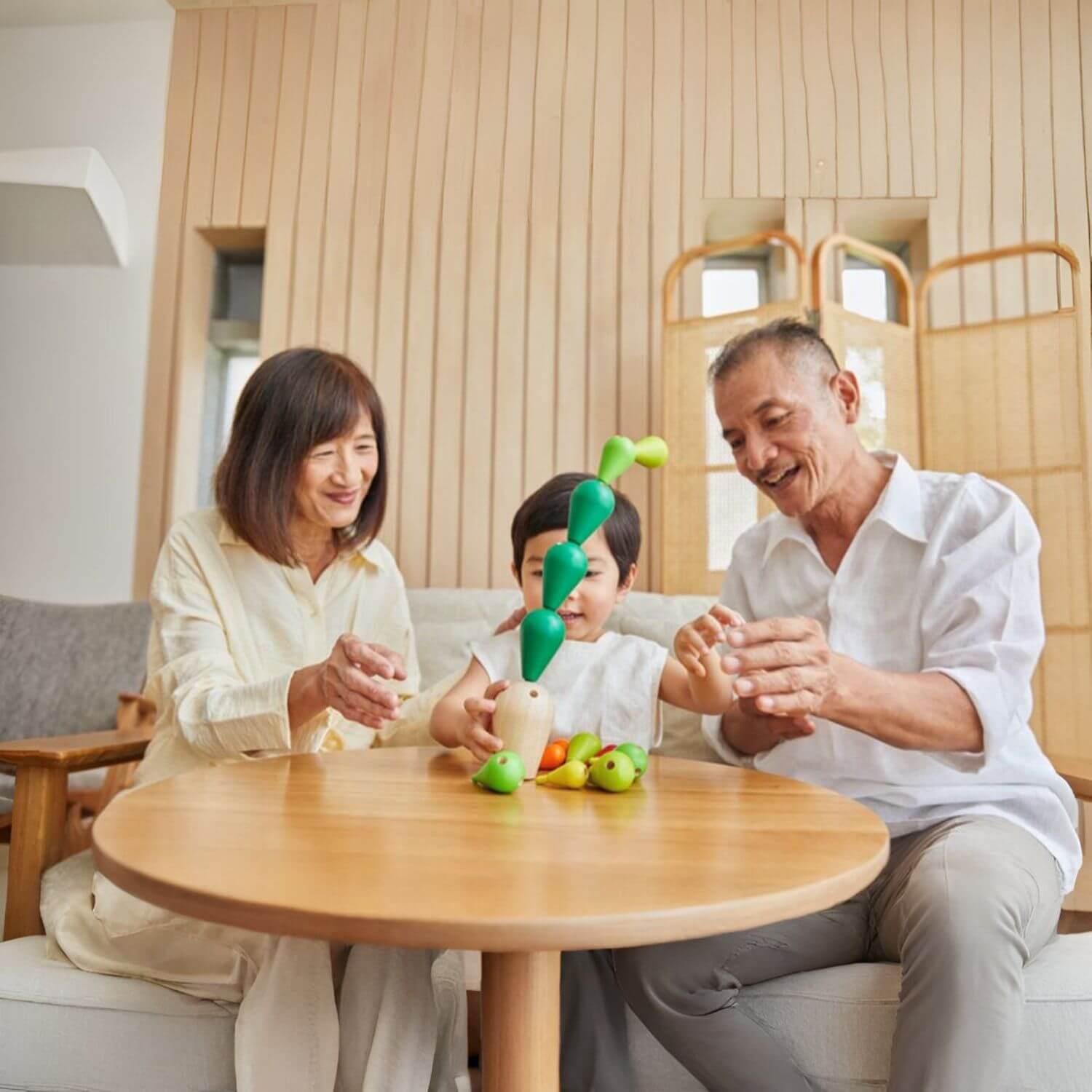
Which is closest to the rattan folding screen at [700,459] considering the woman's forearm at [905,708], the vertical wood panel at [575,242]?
the vertical wood panel at [575,242]

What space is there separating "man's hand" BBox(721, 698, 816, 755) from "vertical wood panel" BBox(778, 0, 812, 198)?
2.03m

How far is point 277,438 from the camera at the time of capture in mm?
1625

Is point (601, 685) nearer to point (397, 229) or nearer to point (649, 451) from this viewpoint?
point (649, 451)

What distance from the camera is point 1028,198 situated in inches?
115

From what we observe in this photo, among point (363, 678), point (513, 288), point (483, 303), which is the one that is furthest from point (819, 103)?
point (363, 678)

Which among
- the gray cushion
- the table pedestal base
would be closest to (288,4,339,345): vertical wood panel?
the gray cushion

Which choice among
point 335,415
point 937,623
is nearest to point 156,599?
point 335,415

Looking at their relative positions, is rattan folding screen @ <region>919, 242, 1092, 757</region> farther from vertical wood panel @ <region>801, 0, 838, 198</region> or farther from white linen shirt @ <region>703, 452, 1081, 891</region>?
white linen shirt @ <region>703, 452, 1081, 891</region>

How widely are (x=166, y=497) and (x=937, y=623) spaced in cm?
249

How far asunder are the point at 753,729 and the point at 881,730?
0.30 meters

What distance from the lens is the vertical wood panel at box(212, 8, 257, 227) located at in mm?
3176

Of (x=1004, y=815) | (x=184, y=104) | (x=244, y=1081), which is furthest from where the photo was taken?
(x=184, y=104)

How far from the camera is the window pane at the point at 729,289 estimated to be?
3.16 metres

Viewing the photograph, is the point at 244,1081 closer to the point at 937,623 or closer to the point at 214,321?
the point at 937,623
